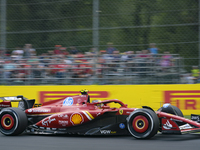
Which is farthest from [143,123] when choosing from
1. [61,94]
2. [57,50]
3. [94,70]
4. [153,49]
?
[57,50]

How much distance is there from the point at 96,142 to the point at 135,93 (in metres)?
4.08

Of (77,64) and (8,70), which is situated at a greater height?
(77,64)

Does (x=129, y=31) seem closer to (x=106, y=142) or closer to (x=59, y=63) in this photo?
(x=59, y=63)

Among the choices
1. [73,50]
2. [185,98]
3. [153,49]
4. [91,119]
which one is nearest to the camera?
[91,119]

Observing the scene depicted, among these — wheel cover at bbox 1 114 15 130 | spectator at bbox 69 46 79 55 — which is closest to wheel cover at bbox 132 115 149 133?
wheel cover at bbox 1 114 15 130

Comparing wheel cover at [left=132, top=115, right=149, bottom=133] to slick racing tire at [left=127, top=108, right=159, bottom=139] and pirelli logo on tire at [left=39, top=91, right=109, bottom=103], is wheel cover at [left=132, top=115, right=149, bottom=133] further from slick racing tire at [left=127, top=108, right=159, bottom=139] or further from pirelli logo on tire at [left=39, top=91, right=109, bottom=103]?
pirelli logo on tire at [left=39, top=91, right=109, bottom=103]

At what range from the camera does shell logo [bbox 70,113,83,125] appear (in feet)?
22.0

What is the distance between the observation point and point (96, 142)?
6.04 meters

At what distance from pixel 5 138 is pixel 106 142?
7.07 feet

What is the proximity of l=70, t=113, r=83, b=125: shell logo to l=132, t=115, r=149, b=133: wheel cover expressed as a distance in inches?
44.4

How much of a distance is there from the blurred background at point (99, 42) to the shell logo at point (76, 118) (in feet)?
11.2

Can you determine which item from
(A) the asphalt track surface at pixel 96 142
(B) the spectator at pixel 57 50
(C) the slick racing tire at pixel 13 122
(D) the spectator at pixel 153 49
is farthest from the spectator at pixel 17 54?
(A) the asphalt track surface at pixel 96 142

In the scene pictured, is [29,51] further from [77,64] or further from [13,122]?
[13,122]

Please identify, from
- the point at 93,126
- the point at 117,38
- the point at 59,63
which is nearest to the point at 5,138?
the point at 93,126
